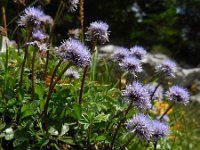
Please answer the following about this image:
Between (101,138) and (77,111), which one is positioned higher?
(77,111)

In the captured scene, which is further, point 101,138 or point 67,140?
point 101,138

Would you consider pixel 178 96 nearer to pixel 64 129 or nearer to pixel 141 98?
pixel 141 98

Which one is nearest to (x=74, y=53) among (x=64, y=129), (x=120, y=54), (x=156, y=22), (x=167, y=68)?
(x=64, y=129)

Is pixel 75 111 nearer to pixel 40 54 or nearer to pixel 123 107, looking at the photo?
pixel 123 107

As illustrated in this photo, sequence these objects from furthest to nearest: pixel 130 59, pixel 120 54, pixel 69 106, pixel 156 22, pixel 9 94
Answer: pixel 156 22 < pixel 120 54 < pixel 130 59 < pixel 69 106 < pixel 9 94

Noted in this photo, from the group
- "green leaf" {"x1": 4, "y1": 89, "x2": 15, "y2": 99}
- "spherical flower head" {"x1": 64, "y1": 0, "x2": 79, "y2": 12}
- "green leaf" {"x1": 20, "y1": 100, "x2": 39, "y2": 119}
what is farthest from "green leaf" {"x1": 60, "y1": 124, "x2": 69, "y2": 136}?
"spherical flower head" {"x1": 64, "y1": 0, "x2": 79, "y2": 12}

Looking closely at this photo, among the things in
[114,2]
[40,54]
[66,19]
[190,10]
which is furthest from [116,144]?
[190,10]

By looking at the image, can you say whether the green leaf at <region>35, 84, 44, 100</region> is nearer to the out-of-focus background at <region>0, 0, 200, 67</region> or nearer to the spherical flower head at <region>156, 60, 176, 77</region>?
the spherical flower head at <region>156, 60, 176, 77</region>

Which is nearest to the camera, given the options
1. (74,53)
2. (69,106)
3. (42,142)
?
(74,53)

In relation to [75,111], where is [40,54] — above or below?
above
